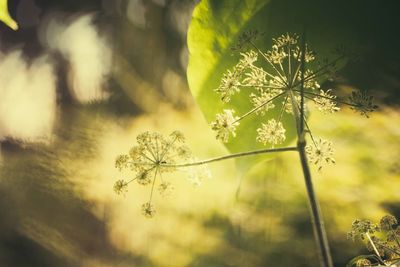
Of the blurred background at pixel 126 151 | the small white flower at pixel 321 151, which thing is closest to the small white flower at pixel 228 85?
the small white flower at pixel 321 151

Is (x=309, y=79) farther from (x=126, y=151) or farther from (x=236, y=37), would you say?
(x=126, y=151)

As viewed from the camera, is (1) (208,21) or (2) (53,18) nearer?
(1) (208,21)

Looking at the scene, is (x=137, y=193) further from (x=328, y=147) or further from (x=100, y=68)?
(x=328, y=147)

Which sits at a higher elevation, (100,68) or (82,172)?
(100,68)

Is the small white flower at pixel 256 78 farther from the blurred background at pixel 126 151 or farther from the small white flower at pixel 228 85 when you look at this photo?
the blurred background at pixel 126 151

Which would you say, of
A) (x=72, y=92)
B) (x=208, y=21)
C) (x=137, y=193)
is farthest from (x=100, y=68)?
(x=208, y=21)

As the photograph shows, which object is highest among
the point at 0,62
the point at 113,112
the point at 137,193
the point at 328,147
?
the point at 0,62
